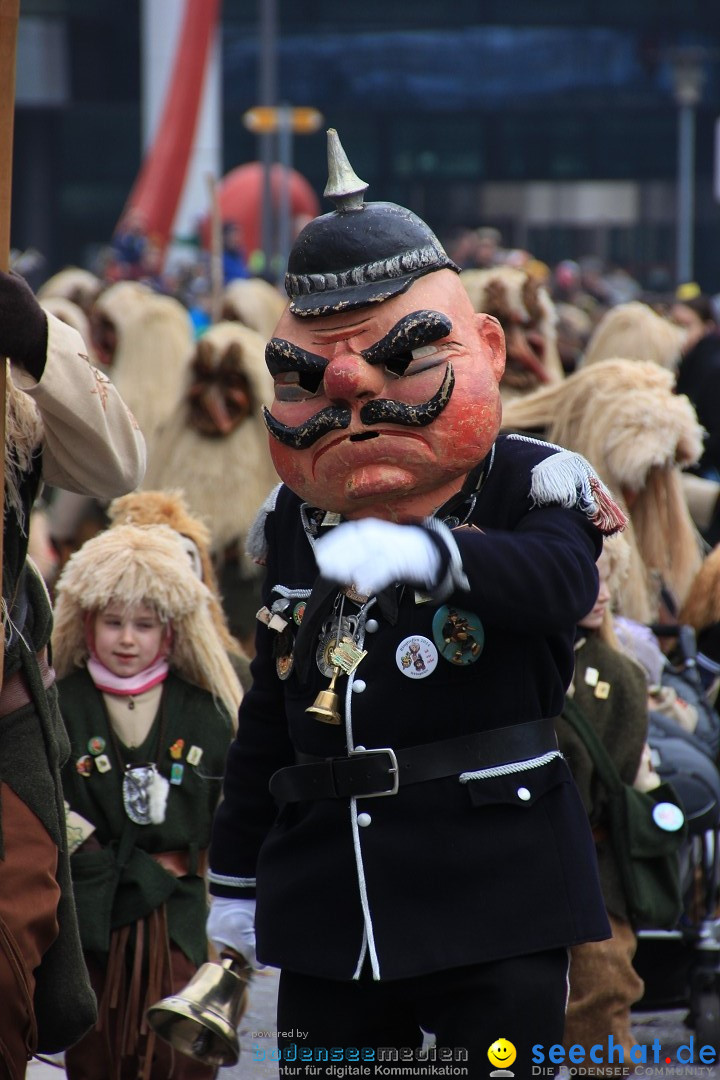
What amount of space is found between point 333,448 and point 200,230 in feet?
61.8

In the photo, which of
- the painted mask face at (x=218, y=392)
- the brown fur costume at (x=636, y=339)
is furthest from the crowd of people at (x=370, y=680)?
the brown fur costume at (x=636, y=339)

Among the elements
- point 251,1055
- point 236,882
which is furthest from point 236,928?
point 251,1055

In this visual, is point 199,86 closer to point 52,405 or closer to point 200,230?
point 200,230

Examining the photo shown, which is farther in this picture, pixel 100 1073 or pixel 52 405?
pixel 100 1073

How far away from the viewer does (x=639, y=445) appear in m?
5.23

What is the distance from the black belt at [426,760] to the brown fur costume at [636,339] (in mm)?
4689

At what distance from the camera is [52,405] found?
2.97 meters

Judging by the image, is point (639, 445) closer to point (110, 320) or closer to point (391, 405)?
A: point (391, 405)

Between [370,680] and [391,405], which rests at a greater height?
[391,405]

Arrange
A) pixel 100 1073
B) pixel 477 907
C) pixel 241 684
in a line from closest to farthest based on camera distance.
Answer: pixel 477 907, pixel 100 1073, pixel 241 684

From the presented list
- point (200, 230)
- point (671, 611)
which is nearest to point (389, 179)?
point (200, 230)

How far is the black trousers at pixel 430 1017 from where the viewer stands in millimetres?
2639

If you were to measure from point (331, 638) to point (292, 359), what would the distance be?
1.44 ft

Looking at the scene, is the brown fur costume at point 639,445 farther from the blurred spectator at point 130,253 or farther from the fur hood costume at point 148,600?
the blurred spectator at point 130,253
